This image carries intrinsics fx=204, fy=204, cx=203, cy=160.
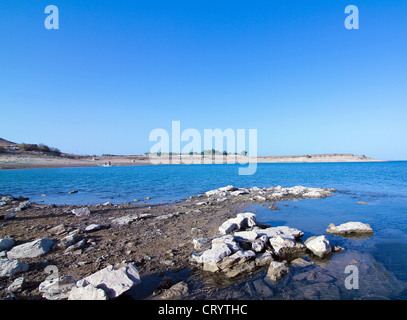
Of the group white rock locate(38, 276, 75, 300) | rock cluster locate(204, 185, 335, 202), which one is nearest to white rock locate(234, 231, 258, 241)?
white rock locate(38, 276, 75, 300)

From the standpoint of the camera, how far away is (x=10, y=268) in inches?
185

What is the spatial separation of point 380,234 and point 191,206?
28.2 feet

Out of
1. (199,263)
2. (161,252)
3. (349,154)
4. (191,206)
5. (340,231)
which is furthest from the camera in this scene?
(349,154)

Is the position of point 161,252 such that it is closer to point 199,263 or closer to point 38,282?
point 199,263

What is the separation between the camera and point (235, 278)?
4688 mm

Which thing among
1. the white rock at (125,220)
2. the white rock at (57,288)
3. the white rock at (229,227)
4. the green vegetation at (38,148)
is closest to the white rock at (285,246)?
the white rock at (229,227)

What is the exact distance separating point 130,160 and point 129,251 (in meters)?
90.8

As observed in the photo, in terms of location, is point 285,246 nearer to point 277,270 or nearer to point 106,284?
point 277,270

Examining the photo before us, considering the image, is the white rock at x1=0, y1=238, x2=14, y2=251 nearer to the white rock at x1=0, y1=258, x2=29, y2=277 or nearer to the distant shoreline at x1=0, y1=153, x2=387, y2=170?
the white rock at x1=0, y1=258, x2=29, y2=277

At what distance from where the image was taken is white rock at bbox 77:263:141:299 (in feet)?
12.4

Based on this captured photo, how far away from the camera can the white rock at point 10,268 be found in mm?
4609

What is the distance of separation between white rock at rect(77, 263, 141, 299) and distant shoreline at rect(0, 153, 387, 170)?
5410cm

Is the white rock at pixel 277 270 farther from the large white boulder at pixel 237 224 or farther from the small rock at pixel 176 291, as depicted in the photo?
the large white boulder at pixel 237 224
